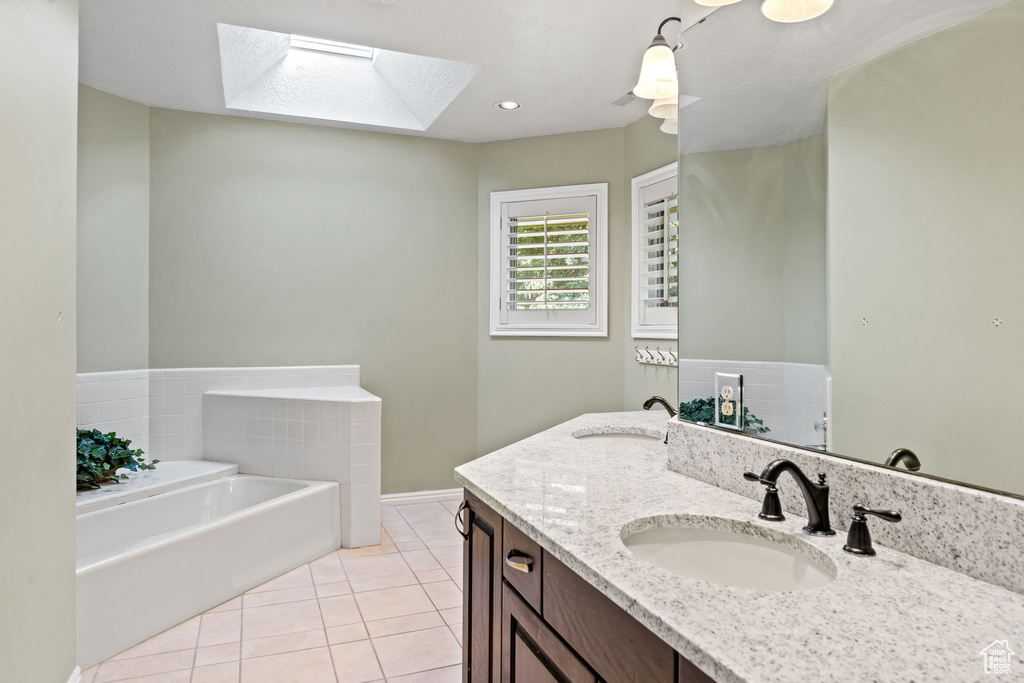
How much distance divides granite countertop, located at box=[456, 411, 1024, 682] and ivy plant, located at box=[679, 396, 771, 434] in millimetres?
185

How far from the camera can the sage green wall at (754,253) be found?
4.30ft

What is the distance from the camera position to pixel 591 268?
12.9 ft

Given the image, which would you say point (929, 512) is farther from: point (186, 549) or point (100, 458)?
point (100, 458)

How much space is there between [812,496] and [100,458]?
3.26 m

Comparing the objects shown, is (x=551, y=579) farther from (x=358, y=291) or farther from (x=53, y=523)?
(x=358, y=291)

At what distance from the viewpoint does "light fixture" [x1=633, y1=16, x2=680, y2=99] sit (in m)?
2.06

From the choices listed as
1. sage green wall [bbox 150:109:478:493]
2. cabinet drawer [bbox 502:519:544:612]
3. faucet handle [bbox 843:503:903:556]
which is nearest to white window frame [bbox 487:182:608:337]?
sage green wall [bbox 150:109:478:493]

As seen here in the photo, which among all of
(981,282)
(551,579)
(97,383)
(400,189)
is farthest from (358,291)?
(981,282)

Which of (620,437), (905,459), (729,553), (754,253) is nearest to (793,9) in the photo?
(754,253)

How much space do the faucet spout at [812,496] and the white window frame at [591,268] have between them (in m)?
2.75

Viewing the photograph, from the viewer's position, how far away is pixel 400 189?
4.18 metres

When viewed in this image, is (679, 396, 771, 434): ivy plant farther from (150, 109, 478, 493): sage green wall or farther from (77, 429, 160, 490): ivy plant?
(77, 429, 160, 490): ivy plant

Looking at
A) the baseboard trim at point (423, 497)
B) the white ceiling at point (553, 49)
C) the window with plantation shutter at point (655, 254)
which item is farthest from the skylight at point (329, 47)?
the baseboard trim at point (423, 497)

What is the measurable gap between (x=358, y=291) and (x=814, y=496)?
3.43m
